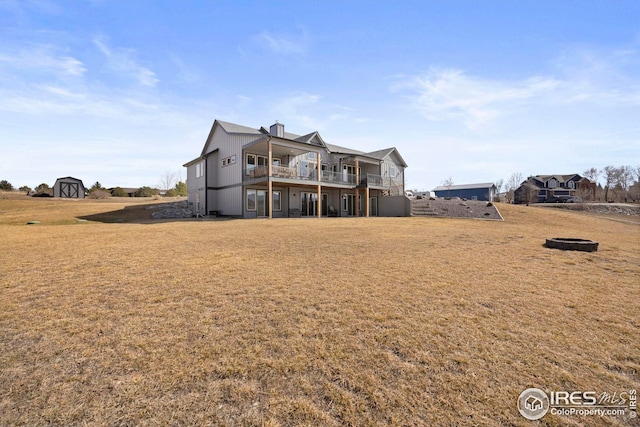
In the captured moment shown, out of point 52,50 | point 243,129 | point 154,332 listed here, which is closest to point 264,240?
point 154,332

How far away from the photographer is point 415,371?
7.89 feet

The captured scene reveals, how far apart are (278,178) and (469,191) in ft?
195

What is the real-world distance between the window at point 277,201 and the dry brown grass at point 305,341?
16.2 m

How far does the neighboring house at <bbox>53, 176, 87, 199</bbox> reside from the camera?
38.3m

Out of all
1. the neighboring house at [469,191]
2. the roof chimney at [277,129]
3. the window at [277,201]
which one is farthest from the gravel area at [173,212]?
the neighboring house at [469,191]

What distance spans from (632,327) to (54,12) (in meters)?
15.1

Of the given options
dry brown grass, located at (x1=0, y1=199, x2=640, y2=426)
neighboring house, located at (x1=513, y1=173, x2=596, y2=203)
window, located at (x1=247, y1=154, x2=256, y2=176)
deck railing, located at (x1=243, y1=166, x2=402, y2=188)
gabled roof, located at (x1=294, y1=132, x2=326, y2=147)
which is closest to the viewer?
dry brown grass, located at (x1=0, y1=199, x2=640, y2=426)

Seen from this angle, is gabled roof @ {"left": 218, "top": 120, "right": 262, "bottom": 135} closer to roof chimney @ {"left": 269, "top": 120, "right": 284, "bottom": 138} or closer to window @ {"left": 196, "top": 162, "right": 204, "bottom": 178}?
roof chimney @ {"left": 269, "top": 120, "right": 284, "bottom": 138}

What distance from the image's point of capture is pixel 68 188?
39.2 m

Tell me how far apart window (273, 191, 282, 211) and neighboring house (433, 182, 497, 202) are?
52047mm

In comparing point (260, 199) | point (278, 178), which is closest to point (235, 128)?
point (260, 199)

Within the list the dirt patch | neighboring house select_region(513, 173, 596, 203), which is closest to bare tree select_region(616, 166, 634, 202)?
neighboring house select_region(513, 173, 596, 203)

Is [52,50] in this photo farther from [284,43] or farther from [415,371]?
[415,371]

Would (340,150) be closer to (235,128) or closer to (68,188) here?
(235,128)
